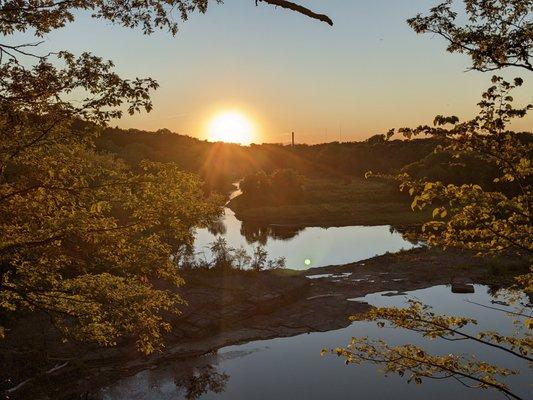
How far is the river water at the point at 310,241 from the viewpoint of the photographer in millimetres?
38875

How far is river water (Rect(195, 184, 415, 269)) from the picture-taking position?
3888 centimetres

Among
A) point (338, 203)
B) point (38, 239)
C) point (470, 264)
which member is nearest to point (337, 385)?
point (38, 239)

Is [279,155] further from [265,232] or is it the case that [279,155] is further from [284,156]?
[265,232]

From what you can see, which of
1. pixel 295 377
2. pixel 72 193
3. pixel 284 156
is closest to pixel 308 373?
pixel 295 377

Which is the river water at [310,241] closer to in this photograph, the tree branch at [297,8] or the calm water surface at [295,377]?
the calm water surface at [295,377]

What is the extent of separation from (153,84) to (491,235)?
255 inches

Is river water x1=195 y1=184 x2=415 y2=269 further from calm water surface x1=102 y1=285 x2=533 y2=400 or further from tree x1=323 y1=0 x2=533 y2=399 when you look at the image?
tree x1=323 y1=0 x2=533 y2=399

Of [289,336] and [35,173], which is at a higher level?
[35,173]

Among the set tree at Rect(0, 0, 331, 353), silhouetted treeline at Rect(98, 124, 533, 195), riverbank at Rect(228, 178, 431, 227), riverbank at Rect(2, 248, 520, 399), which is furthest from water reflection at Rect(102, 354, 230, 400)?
silhouetted treeline at Rect(98, 124, 533, 195)

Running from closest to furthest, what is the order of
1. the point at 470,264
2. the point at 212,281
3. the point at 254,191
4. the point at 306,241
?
the point at 212,281 < the point at 470,264 < the point at 306,241 < the point at 254,191

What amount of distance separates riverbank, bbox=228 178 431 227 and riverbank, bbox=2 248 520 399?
964 inches

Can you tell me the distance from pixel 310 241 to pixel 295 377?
30.5 m

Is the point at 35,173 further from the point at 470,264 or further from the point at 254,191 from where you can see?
the point at 254,191

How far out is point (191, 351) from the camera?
19469 millimetres
